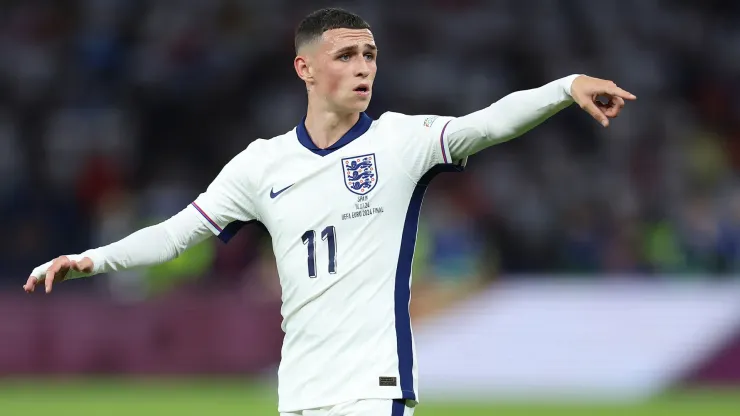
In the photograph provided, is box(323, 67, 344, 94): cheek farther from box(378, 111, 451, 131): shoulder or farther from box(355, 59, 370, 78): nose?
box(378, 111, 451, 131): shoulder

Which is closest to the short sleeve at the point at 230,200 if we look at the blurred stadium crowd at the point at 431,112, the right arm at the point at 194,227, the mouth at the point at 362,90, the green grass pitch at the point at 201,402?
the right arm at the point at 194,227

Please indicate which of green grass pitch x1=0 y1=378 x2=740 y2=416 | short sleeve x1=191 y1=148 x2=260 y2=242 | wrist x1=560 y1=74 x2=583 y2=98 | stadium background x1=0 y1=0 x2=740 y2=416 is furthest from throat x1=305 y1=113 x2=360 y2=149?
stadium background x1=0 y1=0 x2=740 y2=416

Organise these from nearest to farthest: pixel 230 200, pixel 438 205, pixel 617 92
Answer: pixel 617 92
pixel 230 200
pixel 438 205

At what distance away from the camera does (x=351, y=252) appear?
598 cm

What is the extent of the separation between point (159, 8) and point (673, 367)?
10168 mm

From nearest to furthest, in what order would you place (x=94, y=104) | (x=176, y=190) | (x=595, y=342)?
(x=595, y=342) → (x=176, y=190) → (x=94, y=104)

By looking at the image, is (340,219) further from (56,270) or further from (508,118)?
(56,270)

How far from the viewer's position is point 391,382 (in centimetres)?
582

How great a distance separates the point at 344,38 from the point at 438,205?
450 inches

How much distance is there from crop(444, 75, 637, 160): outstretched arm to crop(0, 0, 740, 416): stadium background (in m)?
7.80

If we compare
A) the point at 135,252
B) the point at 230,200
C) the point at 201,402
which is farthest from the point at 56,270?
the point at 201,402

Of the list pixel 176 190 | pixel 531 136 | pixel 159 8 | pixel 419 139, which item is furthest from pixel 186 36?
pixel 419 139

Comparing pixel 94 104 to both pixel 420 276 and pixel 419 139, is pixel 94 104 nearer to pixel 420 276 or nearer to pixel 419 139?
pixel 420 276

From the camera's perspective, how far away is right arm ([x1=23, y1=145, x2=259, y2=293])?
6.19 metres
